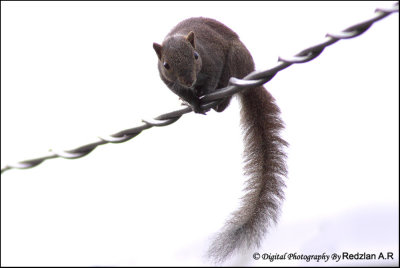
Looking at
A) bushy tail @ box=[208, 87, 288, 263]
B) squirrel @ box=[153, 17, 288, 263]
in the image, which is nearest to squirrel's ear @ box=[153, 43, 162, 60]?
squirrel @ box=[153, 17, 288, 263]

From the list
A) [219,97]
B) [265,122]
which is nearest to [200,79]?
[265,122]

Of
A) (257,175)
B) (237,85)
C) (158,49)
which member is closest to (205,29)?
(158,49)

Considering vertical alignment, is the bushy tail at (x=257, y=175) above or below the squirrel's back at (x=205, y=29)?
below

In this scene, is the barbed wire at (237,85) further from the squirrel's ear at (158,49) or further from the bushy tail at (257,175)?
the squirrel's ear at (158,49)

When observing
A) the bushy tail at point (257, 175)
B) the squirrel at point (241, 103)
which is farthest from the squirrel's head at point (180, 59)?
the bushy tail at point (257, 175)

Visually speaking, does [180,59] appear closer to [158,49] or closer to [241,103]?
[158,49]

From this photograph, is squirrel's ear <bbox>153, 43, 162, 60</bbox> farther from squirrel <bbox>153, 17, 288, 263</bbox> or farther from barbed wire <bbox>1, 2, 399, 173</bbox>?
barbed wire <bbox>1, 2, 399, 173</bbox>
